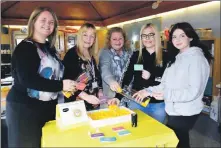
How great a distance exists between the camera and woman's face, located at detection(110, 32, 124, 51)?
1582mm

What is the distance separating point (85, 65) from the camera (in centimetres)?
138

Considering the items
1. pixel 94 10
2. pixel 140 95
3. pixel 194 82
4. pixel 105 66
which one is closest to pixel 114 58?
pixel 105 66

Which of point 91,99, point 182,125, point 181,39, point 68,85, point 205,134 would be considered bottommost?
point 205,134

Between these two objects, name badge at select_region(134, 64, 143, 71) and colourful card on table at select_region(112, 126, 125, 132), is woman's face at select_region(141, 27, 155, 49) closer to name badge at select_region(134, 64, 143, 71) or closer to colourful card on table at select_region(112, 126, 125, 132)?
name badge at select_region(134, 64, 143, 71)

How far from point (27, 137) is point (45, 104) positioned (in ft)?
0.62

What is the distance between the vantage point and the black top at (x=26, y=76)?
1.01 m

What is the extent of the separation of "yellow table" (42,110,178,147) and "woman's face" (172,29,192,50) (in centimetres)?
47

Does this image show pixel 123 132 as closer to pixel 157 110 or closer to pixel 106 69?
pixel 157 110

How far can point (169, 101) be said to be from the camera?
1194mm

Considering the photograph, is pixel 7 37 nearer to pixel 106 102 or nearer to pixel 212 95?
pixel 106 102

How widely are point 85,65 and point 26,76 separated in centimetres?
45

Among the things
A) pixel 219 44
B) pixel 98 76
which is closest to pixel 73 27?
pixel 98 76

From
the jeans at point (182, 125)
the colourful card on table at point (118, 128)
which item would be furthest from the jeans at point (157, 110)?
the colourful card on table at point (118, 128)

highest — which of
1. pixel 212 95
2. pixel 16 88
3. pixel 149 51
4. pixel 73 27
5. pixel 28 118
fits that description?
pixel 73 27
